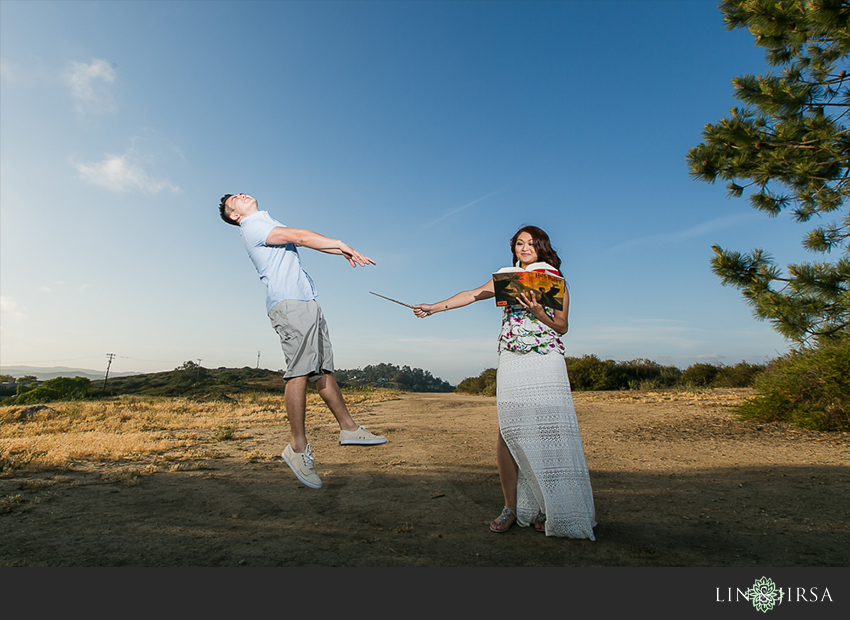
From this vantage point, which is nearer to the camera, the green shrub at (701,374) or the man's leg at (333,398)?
the man's leg at (333,398)

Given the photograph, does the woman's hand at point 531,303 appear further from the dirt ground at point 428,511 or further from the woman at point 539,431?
the dirt ground at point 428,511

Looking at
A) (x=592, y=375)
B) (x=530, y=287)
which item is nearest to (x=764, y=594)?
(x=530, y=287)

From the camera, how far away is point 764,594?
2.25 m

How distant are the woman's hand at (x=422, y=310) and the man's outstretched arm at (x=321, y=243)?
0.62m

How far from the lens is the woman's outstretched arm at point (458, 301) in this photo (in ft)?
11.5

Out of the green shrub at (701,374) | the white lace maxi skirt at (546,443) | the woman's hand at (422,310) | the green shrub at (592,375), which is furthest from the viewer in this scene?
the green shrub at (701,374)

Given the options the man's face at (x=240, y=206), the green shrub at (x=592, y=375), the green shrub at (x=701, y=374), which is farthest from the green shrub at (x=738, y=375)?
the man's face at (x=240, y=206)

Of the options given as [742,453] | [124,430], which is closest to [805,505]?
[742,453]

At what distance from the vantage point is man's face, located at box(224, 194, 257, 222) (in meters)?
3.73

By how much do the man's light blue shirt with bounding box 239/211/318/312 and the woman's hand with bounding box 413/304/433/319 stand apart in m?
0.85

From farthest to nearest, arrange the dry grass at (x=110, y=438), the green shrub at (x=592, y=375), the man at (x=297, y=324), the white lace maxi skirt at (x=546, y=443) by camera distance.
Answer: the green shrub at (x=592, y=375)
the dry grass at (x=110, y=438)
the man at (x=297, y=324)
the white lace maxi skirt at (x=546, y=443)

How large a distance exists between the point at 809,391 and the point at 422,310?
295 inches

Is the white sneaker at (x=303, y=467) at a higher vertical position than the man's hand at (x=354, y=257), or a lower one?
lower
